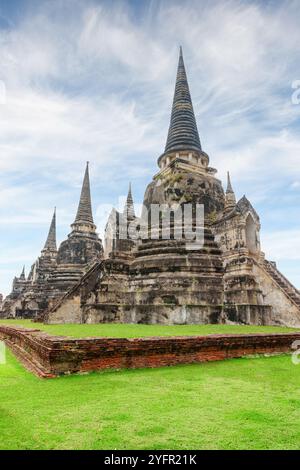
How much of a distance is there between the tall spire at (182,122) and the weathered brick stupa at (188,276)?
3000 millimetres

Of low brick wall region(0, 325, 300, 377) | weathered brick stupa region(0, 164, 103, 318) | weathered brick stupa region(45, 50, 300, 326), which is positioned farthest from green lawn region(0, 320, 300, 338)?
weathered brick stupa region(0, 164, 103, 318)

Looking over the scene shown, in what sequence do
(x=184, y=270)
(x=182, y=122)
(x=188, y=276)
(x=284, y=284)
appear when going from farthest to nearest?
(x=182, y=122)
(x=184, y=270)
(x=188, y=276)
(x=284, y=284)

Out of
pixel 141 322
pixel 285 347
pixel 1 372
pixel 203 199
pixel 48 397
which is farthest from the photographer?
pixel 203 199

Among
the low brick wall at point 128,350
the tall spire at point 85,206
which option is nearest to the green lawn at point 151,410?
the low brick wall at point 128,350

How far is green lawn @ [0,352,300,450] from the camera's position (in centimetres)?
305

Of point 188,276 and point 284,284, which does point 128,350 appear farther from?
point 284,284

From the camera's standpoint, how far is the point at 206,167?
24219mm

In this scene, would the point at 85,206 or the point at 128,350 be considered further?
the point at 85,206

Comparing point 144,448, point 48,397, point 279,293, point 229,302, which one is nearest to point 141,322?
point 229,302

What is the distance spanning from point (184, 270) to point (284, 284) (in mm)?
4967

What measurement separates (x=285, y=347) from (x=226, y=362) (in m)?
2.46

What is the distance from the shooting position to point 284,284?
16.2 meters

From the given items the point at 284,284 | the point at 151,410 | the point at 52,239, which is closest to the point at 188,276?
the point at 284,284
